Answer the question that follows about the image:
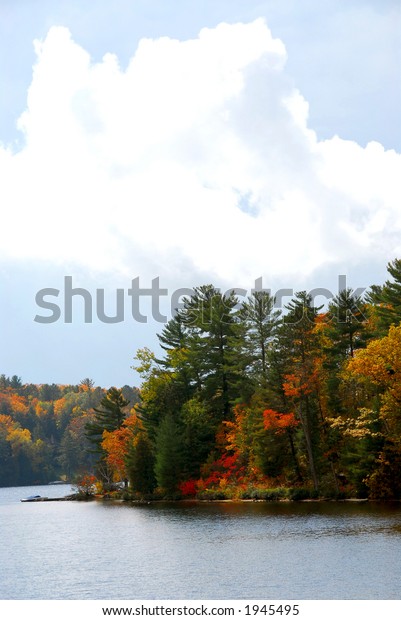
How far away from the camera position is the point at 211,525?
46.5 meters

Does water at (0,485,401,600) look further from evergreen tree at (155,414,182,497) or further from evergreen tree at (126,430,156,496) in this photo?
evergreen tree at (126,430,156,496)

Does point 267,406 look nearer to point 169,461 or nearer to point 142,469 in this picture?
point 169,461

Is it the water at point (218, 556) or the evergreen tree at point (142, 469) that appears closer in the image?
the water at point (218, 556)

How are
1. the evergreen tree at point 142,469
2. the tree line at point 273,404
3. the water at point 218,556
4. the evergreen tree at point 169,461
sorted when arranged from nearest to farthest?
the water at point 218,556
the tree line at point 273,404
the evergreen tree at point 169,461
the evergreen tree at point 142,469

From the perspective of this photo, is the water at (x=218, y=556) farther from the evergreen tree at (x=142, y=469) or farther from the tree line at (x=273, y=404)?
the evergreen tree at (x=142, y=469)

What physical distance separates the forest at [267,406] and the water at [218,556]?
607cm

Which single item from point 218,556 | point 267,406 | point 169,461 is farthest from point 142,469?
point 218,556

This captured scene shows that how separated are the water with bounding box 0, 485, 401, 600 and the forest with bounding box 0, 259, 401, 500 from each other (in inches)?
239

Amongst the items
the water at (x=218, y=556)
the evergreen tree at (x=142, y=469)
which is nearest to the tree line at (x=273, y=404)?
the evergreen tree at (x=142, y=469)

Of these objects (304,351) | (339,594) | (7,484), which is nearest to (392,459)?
(304,351)

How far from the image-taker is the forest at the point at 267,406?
55156 millimetres

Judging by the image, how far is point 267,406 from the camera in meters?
65.2
